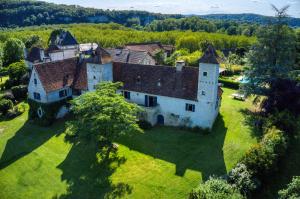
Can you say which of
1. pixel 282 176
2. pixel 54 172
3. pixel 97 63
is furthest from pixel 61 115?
pixel 282 176

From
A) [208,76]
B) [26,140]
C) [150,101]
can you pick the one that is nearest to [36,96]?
[26,140]

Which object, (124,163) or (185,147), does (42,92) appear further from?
(185,147)

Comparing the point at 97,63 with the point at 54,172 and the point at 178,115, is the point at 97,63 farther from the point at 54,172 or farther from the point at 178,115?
the point at 54,172

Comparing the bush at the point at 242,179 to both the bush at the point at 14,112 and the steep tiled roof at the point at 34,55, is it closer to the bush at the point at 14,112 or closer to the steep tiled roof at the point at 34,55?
the bush at the point at 14,112

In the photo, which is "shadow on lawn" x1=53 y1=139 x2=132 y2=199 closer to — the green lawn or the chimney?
the green lawn

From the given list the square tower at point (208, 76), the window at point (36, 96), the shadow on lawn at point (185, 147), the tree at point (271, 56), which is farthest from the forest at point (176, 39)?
the shadow on lawn at point (185, 147)

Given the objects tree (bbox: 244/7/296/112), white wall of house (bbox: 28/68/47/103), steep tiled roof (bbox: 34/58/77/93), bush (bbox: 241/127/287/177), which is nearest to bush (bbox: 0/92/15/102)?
white wall of house (bbox: 28/68/47/103)
